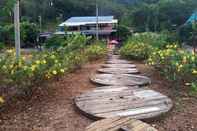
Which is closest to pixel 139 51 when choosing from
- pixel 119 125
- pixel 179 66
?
pixel 179 66

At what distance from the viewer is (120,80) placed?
718 cm

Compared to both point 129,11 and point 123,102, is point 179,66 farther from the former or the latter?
point 129,11

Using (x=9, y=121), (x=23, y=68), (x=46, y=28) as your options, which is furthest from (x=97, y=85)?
(x=46, y=28)

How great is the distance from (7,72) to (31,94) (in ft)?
2.62

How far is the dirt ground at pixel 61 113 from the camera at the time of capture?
430 centimetres

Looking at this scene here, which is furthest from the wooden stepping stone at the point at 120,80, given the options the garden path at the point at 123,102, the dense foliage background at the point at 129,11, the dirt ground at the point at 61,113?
the dense foliage background at the point at 129,11

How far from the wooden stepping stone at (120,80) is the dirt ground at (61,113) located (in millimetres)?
518

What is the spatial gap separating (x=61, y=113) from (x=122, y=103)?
854 millimetres

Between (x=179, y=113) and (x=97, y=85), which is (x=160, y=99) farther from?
(x=97, y=85)

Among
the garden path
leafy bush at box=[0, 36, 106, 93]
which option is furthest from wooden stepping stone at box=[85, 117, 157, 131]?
leafy bush at box=[0, 36, 106, 93]

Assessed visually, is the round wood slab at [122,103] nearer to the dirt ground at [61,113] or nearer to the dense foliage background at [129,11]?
the dirt ground at [61,113]

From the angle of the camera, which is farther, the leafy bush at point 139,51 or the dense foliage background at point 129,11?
the dense foliage background at point 129,11

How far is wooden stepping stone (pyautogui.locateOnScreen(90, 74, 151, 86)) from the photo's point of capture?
6779mm

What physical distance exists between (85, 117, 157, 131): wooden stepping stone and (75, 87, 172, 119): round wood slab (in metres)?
0.24
